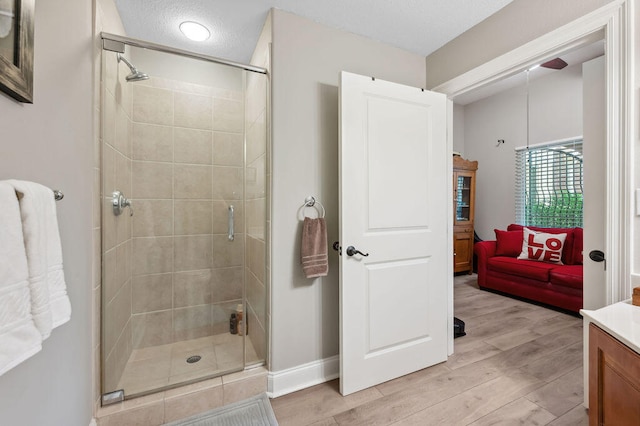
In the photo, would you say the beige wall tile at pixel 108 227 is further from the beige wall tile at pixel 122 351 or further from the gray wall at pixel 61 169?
the beige wall tile at pixel 122 351

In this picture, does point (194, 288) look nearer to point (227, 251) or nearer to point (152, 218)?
point (227, 251)

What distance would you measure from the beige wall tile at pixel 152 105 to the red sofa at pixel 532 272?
13.6 feet

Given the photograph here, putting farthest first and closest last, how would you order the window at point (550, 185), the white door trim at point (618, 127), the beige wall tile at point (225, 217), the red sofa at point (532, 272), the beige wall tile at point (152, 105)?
1. the window at point (550, 185)
2. the red sofa at point (532, 272)
3. the beige wall tile at point (225, 217)
4. the beige wall tile at point (152, 105)
5. the white door trim at point (618, 127)

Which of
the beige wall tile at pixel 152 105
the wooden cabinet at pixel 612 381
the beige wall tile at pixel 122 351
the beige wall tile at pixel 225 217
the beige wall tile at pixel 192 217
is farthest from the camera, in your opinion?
the beige wall tile at pixel 192 217

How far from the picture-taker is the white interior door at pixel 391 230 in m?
1.70

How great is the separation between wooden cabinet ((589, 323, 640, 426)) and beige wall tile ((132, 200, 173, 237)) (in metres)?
2.50

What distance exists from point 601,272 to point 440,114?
1.32 meters

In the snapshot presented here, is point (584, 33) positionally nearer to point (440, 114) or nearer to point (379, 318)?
point (440, 114)

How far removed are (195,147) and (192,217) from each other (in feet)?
1.80

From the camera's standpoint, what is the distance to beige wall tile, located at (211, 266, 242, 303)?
2.09 m

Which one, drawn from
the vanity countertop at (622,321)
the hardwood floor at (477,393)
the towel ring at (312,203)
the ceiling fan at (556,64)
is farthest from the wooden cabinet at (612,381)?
the ceiling fan at (556,64)

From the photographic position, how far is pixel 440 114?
2000 mm

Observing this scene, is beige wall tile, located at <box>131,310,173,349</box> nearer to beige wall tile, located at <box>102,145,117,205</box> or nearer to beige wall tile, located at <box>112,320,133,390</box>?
beige wall tile, located at <box>112,320,133,390</box>

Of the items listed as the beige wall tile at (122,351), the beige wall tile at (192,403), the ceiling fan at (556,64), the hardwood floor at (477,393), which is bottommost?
the hardwood floor at (477,393)
